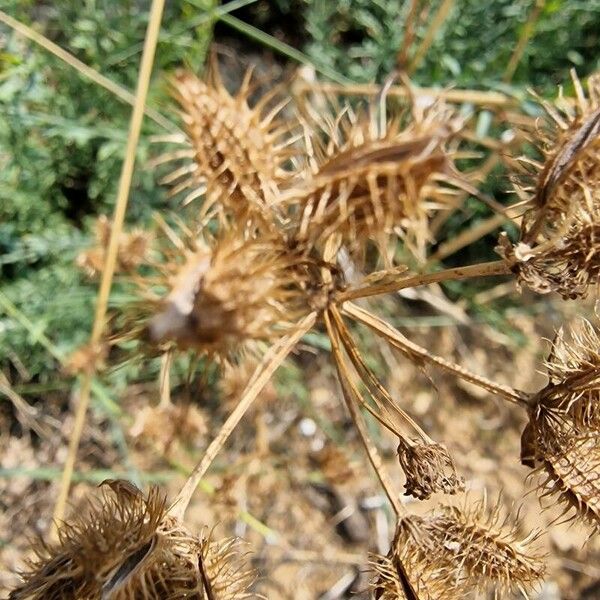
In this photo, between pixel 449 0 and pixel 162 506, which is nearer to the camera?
pixel 162 506

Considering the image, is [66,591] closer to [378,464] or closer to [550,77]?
[378,464]

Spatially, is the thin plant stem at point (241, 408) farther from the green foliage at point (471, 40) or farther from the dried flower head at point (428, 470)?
the green foliage at point (471, 40)

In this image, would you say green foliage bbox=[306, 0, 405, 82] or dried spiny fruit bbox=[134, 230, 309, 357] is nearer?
dried spiny fruit bbox=[134, 230, 309, 357]

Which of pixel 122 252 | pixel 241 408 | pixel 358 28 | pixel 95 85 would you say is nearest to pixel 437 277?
pixel 241 408

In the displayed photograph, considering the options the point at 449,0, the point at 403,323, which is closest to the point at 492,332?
the point at 403,323

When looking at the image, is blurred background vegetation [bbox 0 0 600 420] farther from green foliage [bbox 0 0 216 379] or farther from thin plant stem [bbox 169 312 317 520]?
thin plant stem [bbox 169 312 317 520]

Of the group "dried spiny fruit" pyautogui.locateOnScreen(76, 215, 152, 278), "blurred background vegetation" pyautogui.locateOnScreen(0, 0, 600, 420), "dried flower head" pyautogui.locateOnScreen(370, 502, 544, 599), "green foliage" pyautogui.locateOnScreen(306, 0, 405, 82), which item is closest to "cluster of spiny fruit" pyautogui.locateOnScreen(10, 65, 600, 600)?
"dried flower head" pyautogui.locateOnScreen(370, 502, 544, 599)
